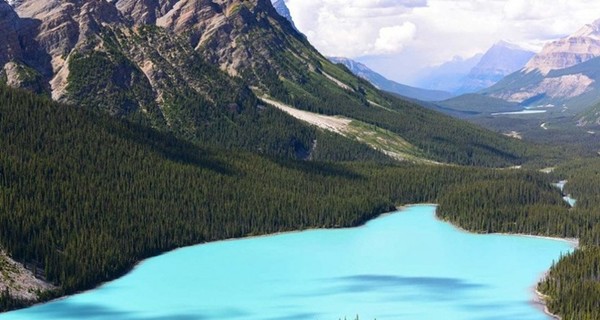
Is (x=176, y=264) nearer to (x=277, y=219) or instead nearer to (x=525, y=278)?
(x=277, y=219)

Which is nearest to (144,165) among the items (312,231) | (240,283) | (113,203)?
(113,203)

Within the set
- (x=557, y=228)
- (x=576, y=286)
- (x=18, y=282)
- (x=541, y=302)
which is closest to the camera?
(x=576, y=286)

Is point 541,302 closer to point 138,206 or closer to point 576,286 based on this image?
point 576,286

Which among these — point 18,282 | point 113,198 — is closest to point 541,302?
point 18,282

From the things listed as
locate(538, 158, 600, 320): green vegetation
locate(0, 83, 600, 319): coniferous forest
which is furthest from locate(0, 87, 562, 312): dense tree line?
locate(538, 158, 600, 320): green vegetation

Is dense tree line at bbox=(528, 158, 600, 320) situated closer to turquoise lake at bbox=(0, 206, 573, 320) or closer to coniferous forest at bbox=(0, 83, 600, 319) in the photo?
coniferous forest at bbox=(0, 83, 600, 319)

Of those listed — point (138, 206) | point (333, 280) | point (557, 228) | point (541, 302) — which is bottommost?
point (333, 280)
